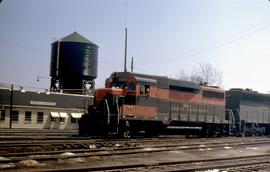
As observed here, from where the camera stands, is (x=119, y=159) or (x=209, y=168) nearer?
(x=209, y=168)

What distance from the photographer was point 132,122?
67.8 feet

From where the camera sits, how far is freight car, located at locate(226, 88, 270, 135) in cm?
2918


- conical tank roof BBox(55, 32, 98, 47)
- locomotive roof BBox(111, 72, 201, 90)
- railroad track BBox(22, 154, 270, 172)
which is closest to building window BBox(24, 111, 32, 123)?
conical tank roof BBox(55, 32, 98, 47)

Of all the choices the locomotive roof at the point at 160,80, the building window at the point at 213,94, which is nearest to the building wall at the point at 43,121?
the locomotive roof at the point at 160,80

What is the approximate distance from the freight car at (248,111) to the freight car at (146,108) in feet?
15.1

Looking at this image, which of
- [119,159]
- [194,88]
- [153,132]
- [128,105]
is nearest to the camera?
[119,159]

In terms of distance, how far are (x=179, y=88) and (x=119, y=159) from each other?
1174cm

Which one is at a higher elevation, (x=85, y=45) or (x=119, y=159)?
(x=85, y=45)

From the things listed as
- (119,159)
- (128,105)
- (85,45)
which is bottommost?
(119,159)

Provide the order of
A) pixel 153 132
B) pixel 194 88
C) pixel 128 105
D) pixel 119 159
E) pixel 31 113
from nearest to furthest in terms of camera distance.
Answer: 1. pixel 119 159
2. pixel 128 105
3. pixel 153 132
4. pixel 194 88
5. pixel 31 113

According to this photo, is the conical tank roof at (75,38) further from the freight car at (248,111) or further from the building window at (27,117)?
the freight car at (248,111)

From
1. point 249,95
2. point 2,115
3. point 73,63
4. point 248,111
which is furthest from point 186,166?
point 73,63

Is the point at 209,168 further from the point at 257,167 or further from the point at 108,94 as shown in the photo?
the point at 108,94

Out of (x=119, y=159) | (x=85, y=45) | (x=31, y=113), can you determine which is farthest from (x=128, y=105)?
(x=85, y=45)
